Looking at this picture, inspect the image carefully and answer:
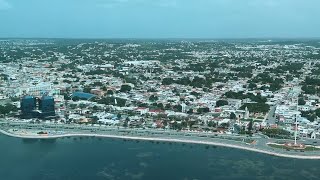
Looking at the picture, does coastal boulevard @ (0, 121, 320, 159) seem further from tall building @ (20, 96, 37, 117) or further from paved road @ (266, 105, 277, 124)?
paved road @ (266, 105, 277, 124)

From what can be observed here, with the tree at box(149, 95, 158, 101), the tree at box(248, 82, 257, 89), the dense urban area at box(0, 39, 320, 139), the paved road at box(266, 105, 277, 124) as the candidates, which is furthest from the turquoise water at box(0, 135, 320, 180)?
the tree at box(248, 82, 257, 89)

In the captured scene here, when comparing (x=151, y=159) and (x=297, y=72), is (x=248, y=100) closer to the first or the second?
(x=151, y=159)

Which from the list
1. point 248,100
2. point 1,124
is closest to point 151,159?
point 1,124

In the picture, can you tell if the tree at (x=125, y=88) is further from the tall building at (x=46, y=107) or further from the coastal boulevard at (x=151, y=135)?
the coastal boulevard at (x=151, y=135)

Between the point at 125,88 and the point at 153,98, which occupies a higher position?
the point at 125,88

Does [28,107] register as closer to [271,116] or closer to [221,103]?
[221,103]

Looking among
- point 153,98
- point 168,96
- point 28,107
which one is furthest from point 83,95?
point 28,107
